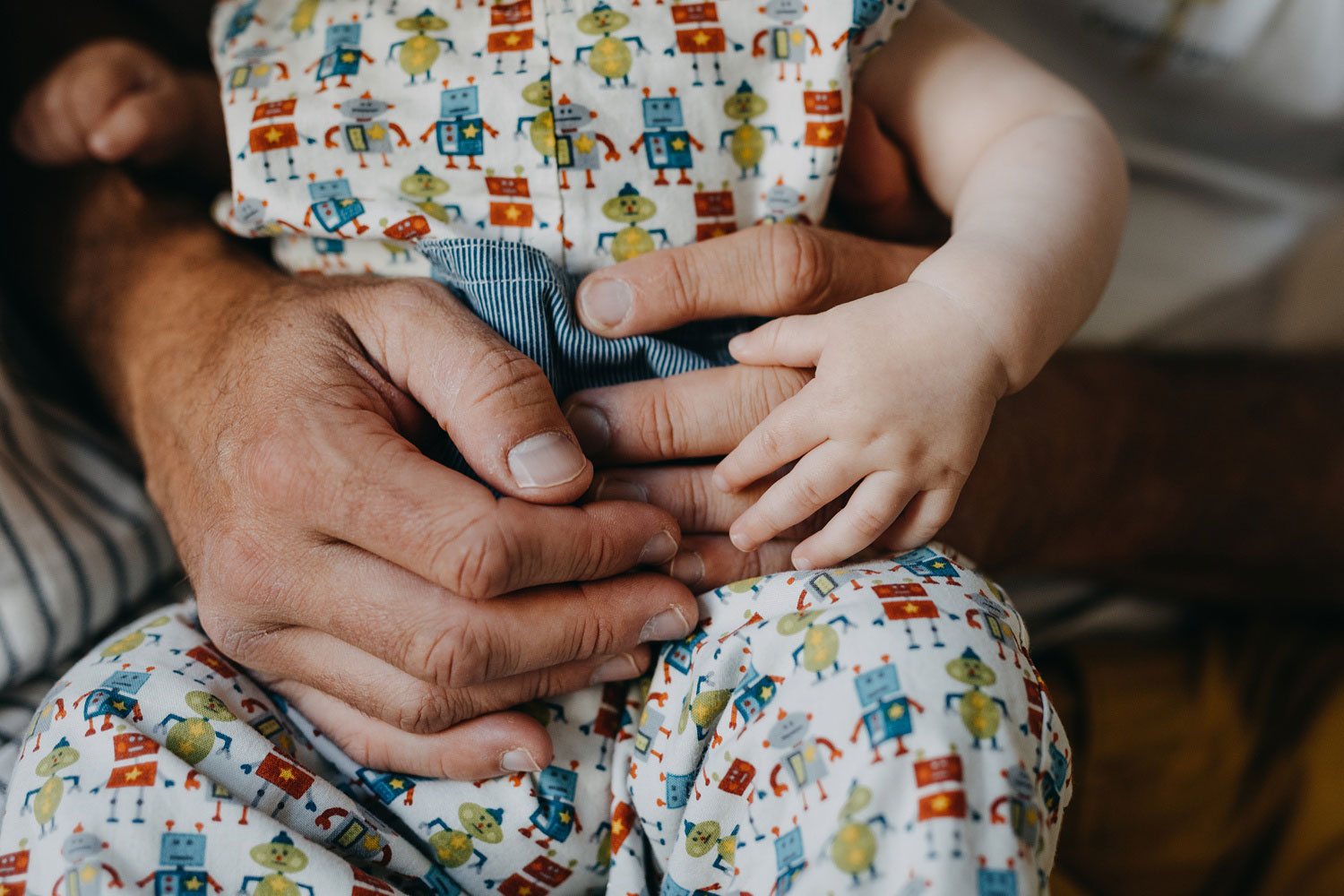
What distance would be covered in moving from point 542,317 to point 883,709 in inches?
15.0

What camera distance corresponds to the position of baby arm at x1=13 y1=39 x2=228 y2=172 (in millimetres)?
922

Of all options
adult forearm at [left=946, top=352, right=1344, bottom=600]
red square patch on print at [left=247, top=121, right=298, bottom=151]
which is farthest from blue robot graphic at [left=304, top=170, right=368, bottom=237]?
adult forearm at [left=946, top=352, right=1344, bottom=600]

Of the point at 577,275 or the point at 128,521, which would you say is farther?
the point at 128,521

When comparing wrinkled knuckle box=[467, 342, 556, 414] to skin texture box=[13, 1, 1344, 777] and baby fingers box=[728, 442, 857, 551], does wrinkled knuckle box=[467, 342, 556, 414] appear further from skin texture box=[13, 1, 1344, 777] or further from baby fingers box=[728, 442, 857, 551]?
baby fingers box=[728, 442, 857, 551]

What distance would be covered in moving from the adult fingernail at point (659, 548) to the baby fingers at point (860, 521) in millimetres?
97

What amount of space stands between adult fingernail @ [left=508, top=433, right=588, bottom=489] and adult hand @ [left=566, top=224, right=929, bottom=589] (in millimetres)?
81

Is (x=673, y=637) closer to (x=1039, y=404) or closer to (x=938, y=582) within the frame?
(x=938, y=582)

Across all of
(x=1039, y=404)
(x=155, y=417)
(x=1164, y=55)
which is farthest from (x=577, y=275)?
(x=1164, y=55)

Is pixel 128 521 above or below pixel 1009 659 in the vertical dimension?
below

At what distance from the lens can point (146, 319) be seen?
0.93 metres

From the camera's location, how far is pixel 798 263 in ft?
2.32

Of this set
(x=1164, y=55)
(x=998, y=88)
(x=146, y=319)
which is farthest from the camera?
(x=1164, y=55)

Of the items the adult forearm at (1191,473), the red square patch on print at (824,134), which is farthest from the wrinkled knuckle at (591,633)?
the adult forearm at (1191,473)

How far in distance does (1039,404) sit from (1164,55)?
0.47 m
